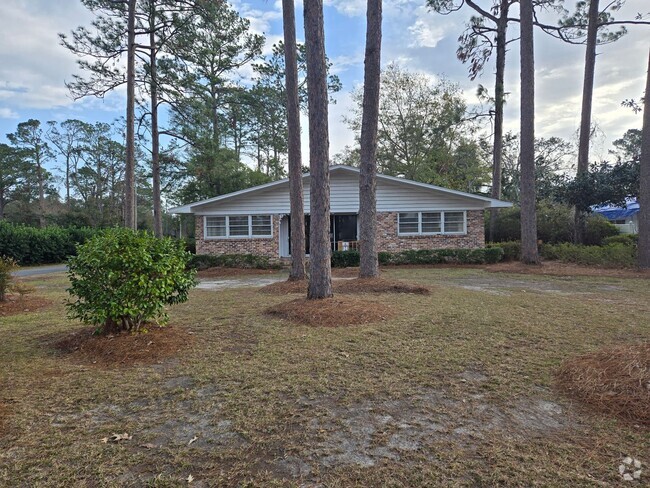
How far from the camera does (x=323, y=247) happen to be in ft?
21.1

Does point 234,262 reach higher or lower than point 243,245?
lower

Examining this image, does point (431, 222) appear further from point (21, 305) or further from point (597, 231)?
point (21, 305)

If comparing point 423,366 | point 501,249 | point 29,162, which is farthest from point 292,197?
point 29,162

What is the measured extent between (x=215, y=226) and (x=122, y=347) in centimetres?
1358

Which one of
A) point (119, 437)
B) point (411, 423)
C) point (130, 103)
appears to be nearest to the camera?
point (119, 437)

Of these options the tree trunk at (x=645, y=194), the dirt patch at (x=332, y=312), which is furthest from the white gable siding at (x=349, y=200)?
the dirt patch at (x=332, y=312)

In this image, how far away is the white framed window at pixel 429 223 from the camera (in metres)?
17.3

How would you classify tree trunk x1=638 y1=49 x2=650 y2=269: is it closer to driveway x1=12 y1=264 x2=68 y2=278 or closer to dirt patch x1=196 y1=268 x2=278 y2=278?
dirt patch x1=196 y1=268 x2=278 y2=278

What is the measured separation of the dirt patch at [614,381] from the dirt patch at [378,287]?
447cm

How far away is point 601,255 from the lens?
43.3 ft

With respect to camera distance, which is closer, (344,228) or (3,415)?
(3,415)

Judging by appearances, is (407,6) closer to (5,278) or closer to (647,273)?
(647,273)

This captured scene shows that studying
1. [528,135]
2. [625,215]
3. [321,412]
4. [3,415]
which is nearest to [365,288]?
[321,412]

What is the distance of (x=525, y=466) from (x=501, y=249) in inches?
586
